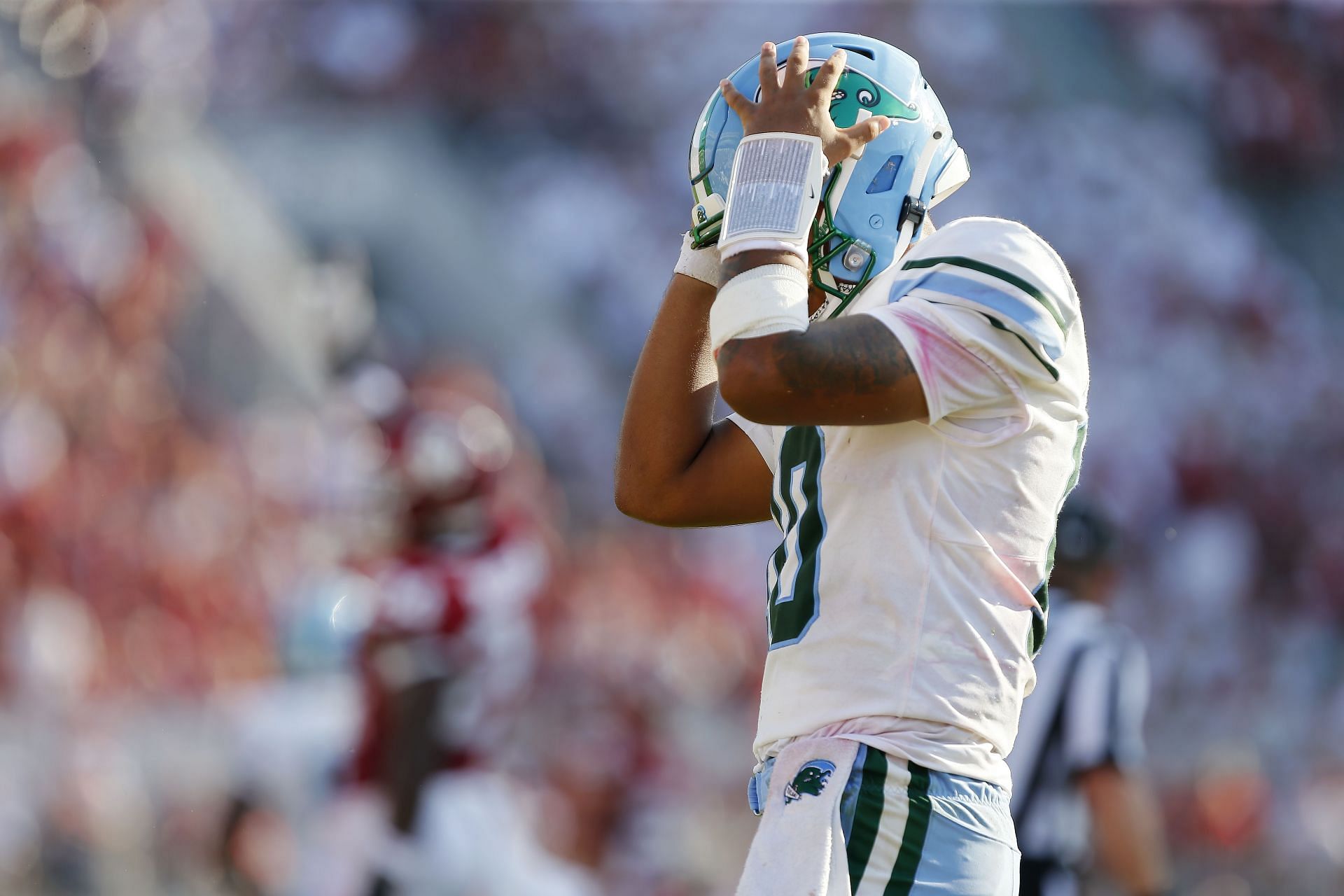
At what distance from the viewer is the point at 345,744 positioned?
7.37 meters

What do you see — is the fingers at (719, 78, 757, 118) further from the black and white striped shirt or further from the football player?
the black and white striped shirt

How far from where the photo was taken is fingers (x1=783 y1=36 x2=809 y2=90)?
86.0 inches

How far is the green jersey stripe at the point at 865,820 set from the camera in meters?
1.97

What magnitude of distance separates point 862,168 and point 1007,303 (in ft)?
1.27

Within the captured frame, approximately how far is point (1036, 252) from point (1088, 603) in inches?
99.7

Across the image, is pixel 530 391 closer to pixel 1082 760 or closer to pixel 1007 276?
pixel 1082 760

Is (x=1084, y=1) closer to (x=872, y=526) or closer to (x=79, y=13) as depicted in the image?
(x=79, y=13)

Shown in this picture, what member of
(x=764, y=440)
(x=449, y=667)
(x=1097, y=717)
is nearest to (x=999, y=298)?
(x=764, y=440)

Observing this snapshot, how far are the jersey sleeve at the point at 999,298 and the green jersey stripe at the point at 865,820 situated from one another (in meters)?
0.53

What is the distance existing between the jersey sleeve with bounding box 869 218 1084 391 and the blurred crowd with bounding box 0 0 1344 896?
18.5 feet

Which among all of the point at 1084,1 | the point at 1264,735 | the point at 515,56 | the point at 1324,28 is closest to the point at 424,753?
the point at 515,56

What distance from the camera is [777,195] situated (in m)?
2.12

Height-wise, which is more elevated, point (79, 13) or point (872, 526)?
point (79, 13)

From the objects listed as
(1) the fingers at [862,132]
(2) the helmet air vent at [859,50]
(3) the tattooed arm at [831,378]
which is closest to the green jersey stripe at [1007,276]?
(3) the tattooed arm at [831,378]
